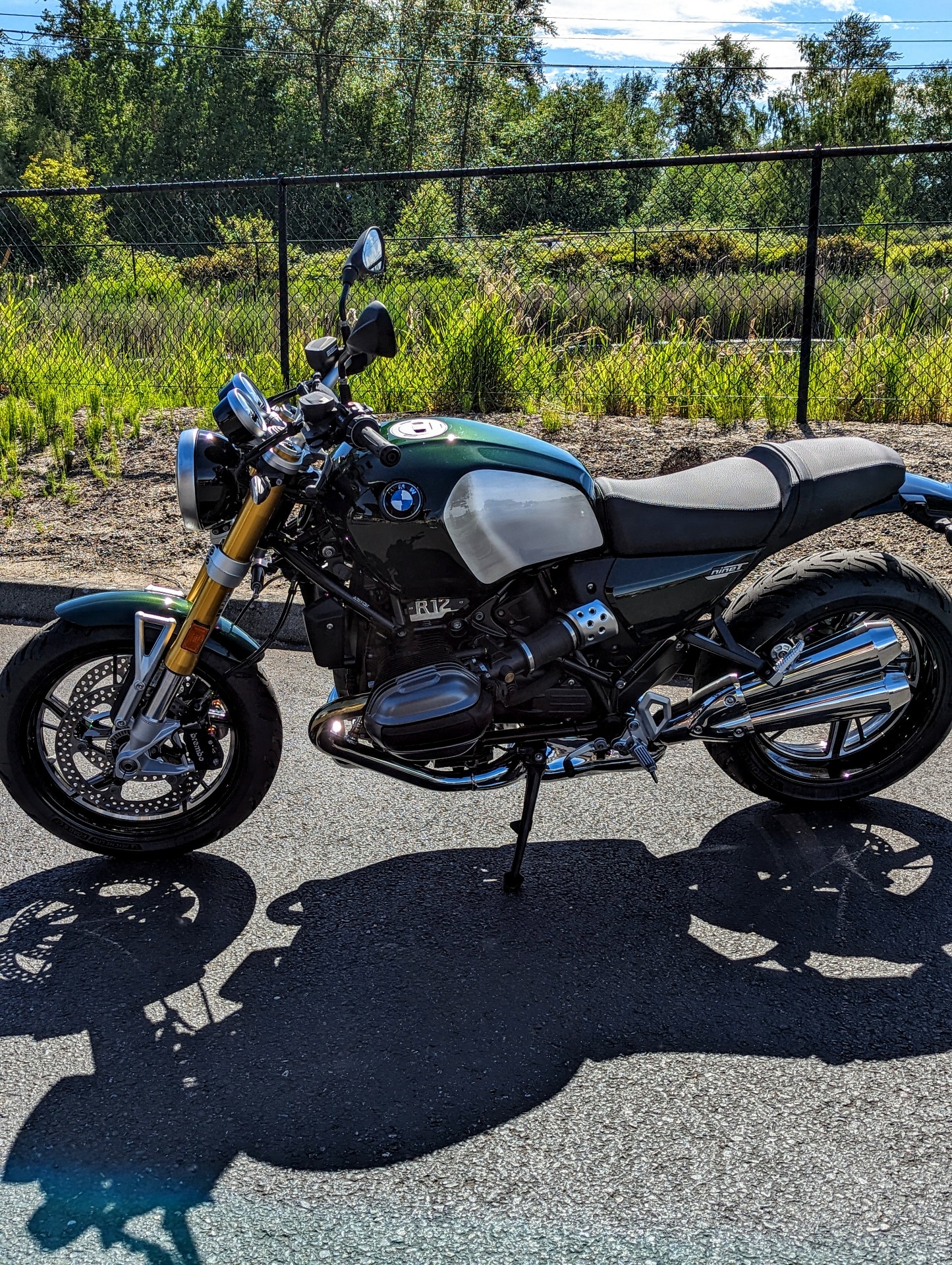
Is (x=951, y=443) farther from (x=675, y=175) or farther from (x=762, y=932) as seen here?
(x=675, y=175)

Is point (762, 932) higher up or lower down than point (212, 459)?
lower down

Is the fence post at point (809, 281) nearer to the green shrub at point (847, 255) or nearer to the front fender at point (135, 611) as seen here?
the green shrub at point (847, 255)

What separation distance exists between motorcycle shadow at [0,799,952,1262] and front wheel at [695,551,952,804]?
0.14 meters

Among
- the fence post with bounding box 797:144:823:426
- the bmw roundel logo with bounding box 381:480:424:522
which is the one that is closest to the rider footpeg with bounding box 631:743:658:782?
the bmw roundel logo with bounding box 381:480:424:522

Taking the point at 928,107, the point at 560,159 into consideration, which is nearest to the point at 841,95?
the point at 928,107

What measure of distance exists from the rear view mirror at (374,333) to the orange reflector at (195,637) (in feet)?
2.87

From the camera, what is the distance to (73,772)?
11.8 feet

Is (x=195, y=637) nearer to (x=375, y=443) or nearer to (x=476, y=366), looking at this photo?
(x=375, y=443)

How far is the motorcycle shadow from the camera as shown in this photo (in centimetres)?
258

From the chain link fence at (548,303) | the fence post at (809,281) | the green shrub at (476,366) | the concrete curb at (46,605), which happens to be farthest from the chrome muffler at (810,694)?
the green shrub at (476,366)

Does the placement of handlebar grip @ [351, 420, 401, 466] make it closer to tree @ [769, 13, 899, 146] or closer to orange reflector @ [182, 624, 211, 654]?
orange reflector @ [182, 624, 211, 654]

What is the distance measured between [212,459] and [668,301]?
27.0 ft

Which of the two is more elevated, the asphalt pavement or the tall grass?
the tall grass

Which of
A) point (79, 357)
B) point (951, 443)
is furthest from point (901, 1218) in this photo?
point (79, 357)
